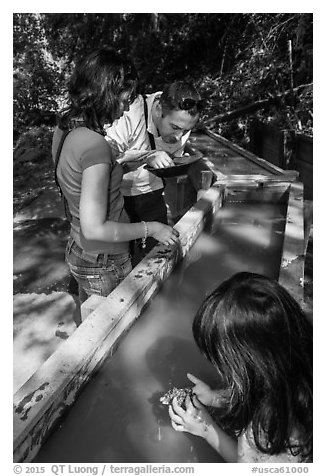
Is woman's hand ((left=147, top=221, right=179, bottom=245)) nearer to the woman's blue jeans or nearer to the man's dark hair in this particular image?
the woman's blue jeans

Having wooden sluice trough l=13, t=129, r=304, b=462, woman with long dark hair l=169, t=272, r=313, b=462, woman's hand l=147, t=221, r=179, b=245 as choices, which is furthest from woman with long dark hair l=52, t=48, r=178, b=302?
woman with long dark hair l=169, t=272, r=313, b=462

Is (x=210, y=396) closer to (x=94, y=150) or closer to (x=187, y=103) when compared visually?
(x=94, y=150)

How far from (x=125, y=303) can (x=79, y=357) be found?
0.37 meters

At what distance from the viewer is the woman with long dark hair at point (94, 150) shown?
5.49 feet

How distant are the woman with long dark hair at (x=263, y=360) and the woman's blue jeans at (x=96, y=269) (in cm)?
73

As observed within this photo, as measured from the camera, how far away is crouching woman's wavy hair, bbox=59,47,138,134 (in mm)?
1732

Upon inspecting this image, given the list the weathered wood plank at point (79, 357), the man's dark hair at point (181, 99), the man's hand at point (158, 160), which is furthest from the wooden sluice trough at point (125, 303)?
the man's dark hair at point (181, 99)

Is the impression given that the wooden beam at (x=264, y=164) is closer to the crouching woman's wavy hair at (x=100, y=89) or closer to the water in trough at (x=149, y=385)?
the water in trough at (x=149, y=385)

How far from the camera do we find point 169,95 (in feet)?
8.62

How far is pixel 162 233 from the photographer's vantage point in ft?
7.54

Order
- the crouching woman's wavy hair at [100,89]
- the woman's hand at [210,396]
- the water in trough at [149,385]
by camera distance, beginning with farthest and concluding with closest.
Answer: the crouching woman's wavy hair at [100,89]
the woman's hand at [210,396]
the water in trough at [149,385]

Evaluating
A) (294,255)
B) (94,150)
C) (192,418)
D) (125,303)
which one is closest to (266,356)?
(192,418)
